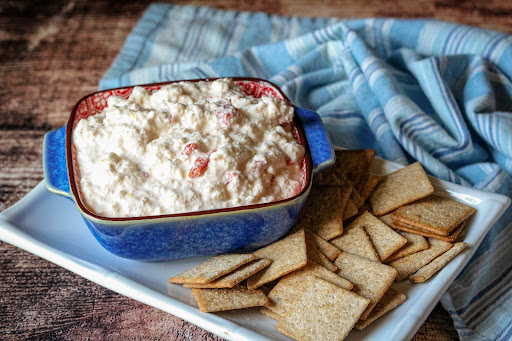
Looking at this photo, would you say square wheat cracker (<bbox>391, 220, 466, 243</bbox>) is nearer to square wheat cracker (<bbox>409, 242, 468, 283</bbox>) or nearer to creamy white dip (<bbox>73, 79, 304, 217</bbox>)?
square wheat cracker (<bbox>409, 242, 468, 283</bbox>)

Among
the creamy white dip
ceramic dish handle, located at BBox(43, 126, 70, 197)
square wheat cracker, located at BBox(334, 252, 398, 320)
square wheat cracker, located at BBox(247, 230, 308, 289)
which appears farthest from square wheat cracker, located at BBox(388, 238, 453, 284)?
ceramic dish handle, located at BBox(43, 126, 70, 197)

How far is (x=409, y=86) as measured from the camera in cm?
287

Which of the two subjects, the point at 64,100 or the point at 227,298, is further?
the point at 64,100

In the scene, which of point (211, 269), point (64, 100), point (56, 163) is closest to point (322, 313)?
point (211, 269)

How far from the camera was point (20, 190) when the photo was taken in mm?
2574

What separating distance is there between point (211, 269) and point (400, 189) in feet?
2.70

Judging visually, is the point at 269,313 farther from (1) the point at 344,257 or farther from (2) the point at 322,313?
(1) the point at 344,257

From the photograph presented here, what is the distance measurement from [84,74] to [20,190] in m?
1.07

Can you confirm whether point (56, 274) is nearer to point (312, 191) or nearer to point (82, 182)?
point (82, 182)

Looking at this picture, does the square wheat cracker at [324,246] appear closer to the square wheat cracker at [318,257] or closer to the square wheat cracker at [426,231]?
the square wheat cracker at [318,257]

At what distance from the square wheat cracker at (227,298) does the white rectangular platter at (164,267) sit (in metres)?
0.03

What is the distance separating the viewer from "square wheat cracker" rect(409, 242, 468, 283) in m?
1.84

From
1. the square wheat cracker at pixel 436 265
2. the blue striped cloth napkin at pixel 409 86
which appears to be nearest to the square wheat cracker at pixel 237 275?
the square wheat cracker at pixel 436 265

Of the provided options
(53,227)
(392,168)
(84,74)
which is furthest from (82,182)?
(84,74)
